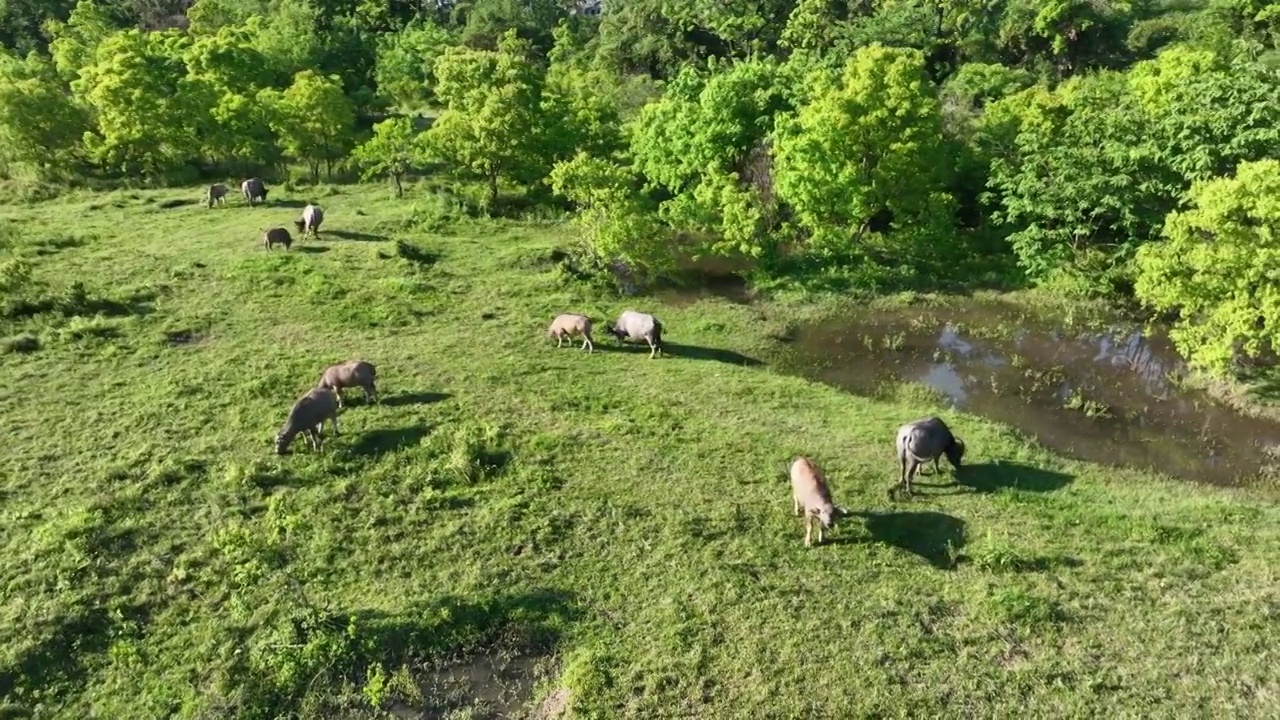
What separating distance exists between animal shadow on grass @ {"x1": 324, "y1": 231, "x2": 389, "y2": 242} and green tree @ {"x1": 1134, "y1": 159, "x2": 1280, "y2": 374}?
2602 cm

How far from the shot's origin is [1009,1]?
Result: 5466cm

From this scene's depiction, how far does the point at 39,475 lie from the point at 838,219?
25.4 metres

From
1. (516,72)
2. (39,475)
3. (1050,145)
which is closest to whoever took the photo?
(39,475)

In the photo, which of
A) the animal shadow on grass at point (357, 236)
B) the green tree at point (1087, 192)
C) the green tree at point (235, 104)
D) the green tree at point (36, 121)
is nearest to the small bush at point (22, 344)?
the animal shadow on grass at point (357, 236)

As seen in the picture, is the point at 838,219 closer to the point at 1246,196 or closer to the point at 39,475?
the point at 1246,196

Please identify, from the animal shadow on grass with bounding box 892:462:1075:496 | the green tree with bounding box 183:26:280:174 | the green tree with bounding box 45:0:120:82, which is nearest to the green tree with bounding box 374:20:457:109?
the green tree with bounding box 183:26:280:174

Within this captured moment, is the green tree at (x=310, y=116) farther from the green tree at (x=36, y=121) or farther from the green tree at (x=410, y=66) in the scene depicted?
the green tree at (x=410, y=66)

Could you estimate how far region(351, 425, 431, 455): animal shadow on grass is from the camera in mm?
16688

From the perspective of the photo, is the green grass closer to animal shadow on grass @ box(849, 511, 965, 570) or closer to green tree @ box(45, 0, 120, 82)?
animal shadow on grass @ box(849, 511, 965, 570)

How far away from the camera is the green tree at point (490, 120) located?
3284cm

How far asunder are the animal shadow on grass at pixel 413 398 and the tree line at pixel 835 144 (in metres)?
9.65

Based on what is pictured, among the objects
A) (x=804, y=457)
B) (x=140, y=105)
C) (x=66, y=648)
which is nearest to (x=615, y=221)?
(x=804, y=457)

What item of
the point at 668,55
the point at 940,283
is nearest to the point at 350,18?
the point at 668,55

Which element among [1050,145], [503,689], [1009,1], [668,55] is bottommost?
[503,689]
